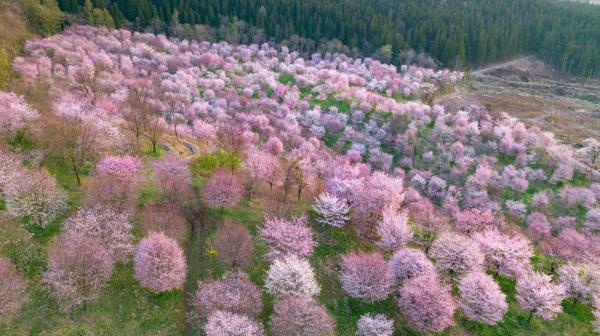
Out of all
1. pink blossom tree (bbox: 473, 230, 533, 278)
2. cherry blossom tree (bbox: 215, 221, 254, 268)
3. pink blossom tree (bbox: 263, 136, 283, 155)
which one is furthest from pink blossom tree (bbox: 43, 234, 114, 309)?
pink blossom tree (bbox: 263, 136, 283, 155)

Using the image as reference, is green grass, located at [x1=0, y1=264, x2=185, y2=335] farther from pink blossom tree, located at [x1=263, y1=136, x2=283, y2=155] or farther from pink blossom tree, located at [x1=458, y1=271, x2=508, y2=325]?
pink blossom tree, located at [x1=263, y1=136, x2=283, y2=155]

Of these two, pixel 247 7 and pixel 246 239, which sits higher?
pixel 247 7

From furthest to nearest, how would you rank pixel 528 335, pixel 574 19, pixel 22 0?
pixel 574 19
pixel 22 0
pixel 528 335

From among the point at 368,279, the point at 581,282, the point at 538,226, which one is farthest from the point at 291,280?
the point at 538,226

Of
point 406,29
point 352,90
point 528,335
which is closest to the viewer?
point 528,335

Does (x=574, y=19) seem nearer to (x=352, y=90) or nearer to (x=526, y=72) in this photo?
(x=526, y=72)

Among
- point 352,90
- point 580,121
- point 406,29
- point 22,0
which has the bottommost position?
point 580,121

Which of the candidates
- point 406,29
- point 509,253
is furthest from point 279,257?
point 406,29
